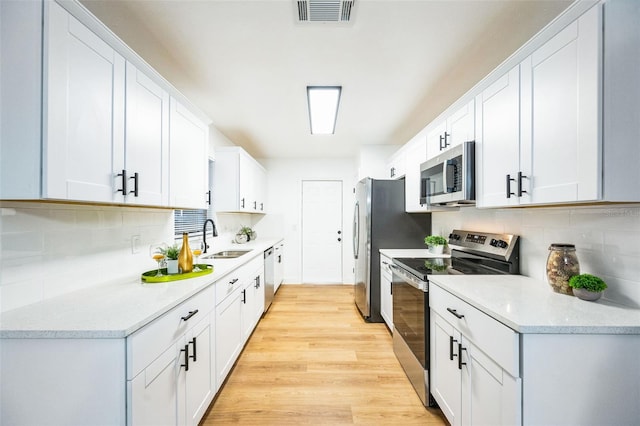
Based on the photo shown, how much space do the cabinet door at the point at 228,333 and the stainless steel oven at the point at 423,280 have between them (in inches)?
55.1

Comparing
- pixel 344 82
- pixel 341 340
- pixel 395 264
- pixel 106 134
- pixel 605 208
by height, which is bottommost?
pixel 341 340

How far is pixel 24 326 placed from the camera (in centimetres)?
98

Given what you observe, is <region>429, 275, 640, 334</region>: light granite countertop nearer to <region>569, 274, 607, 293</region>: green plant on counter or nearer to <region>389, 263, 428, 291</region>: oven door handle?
<region>569, 274, 607, 293</region>: green plant on counter

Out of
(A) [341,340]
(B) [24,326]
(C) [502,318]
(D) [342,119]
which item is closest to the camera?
(B) [24,326]

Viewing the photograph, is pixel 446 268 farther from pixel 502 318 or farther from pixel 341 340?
pixel 341 340

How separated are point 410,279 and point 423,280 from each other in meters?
0.19

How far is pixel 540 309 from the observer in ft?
3.82

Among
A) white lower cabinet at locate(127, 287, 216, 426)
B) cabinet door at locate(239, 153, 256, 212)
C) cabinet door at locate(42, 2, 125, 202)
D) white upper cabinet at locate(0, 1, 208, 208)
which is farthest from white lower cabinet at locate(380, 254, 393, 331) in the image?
cabinet door at locate(42, 2, 125, 202)

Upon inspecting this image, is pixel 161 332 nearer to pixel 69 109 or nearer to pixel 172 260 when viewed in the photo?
pixel 172 260

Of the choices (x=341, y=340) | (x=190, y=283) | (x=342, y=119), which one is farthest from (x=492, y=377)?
(x=342, y=119)

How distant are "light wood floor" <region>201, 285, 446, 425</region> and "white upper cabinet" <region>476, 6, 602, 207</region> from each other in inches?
61.0

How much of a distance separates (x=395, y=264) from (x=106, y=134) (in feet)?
7.18

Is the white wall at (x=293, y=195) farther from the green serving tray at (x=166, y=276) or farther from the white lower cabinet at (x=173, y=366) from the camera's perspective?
the white lower cabinet at (x=173, y=366)

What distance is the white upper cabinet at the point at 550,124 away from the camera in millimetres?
1059
